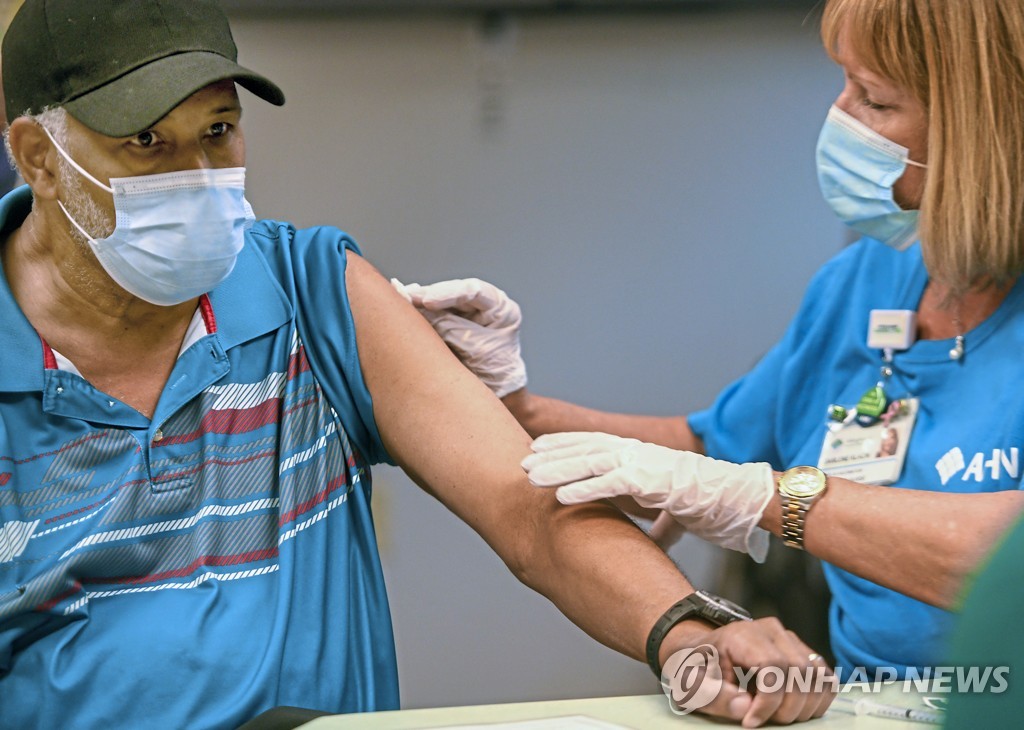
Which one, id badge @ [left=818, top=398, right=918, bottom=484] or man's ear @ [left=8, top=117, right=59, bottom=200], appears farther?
id badge @ [left=818, top=398, right=918, bottom=484]

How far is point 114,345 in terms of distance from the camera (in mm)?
1522

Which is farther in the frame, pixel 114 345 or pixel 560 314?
pixel 560 314

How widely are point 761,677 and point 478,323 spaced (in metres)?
0.94

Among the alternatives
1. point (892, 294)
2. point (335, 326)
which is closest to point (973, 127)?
point (892, 294)

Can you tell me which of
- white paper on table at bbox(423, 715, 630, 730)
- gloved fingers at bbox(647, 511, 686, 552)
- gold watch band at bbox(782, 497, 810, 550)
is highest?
gold watch band at bbox(782, 497, 810, 550)

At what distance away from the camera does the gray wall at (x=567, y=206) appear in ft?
10.2

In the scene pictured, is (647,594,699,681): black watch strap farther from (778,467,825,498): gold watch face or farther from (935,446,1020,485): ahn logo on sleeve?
(935,446,1020,485): ahn logo on sleeve

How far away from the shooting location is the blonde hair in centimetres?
184

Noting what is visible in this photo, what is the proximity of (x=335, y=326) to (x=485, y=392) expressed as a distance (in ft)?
0.74

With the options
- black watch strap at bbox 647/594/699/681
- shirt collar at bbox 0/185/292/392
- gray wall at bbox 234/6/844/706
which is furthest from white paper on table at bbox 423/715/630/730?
gray wall at bbox 234/6/844/706

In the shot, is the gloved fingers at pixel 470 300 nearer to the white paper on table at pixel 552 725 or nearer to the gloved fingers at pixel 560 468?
the gloved fingers at pixel 560 468

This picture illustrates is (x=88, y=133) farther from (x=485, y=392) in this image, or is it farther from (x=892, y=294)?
(x=892, y=294)

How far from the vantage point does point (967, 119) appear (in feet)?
6.10

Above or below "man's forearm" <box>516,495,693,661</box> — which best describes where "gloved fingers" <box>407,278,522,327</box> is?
above
